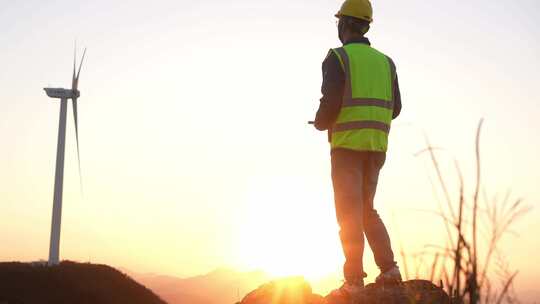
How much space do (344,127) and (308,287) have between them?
6.09ft

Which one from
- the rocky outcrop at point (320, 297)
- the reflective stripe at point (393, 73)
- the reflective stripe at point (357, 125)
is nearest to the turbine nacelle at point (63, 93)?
the rocky outcrop at point (320, 297)

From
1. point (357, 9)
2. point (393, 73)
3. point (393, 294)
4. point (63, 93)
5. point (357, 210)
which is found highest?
point (357, 9)

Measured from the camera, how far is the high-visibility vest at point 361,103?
754 cm

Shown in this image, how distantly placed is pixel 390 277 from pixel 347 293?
2.16 feet

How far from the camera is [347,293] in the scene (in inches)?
291

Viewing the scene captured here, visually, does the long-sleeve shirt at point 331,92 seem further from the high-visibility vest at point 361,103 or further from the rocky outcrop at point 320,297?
the rocky outcrop at point 320,297

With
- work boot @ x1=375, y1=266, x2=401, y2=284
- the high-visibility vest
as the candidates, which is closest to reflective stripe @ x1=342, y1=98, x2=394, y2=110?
the high-visibility vest

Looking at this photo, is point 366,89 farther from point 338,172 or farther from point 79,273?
point 79,273

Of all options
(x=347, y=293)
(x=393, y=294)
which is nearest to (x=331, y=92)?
(x=347, y=293)

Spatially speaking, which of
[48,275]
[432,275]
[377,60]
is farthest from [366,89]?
[48,275]

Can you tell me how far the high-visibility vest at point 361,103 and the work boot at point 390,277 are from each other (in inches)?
53.3

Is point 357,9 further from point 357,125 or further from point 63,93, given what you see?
point 63,93

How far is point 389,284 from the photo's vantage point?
307 inches

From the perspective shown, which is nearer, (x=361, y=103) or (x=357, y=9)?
(x=361, y=103)
